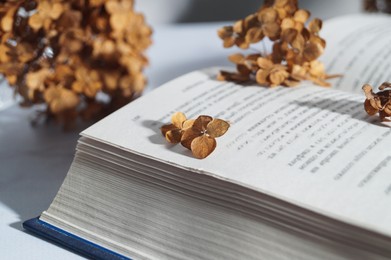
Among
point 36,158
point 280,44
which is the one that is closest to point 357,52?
point 280,44

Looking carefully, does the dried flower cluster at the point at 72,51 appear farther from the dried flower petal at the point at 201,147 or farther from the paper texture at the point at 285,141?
the dried flower petal at the point at 201,147

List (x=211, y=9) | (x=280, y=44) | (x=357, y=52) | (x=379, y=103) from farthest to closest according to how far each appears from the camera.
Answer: (x=211, y=9) < (x=357, y=52) < (x=280, y=44) < (x=379, y=103)

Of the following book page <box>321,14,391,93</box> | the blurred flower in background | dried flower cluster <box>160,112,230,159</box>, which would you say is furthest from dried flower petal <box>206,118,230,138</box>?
the blurred flower in background

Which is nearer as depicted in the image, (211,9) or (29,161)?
(29,161)

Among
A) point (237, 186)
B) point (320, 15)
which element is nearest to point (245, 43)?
point (237, 186)

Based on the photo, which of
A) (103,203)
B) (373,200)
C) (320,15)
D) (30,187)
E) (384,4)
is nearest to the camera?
(373,200)

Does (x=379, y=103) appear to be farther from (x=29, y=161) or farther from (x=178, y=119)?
(x=29, y=161)

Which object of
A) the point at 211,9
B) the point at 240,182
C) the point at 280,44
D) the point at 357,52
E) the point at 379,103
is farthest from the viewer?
the point at 211,9

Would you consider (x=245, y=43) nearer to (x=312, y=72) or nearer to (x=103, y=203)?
(x=312, y=72)
